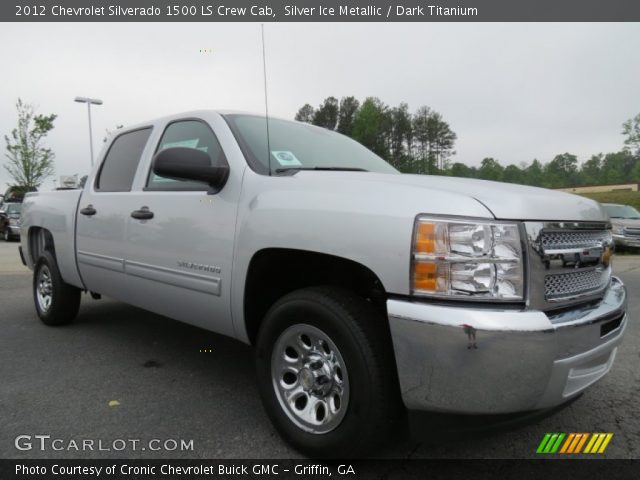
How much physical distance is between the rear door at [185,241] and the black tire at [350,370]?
56 centimetres

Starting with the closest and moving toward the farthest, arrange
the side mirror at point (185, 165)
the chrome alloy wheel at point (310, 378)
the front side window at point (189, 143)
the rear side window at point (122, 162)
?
the chrome alloy wheel at point (310, 378) → the side mirror at point (185, 165) → the front side window at point (189, 143) → the rear side window at point (122, 162)

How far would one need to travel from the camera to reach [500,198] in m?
1.90

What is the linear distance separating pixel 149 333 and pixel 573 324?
12.0ft

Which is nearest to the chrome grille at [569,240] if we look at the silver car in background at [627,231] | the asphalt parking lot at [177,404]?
the asphalt parking lot at [177,404]

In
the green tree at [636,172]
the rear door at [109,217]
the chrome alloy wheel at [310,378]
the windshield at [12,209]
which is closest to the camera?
the chrome alloy wheel at [310,378]

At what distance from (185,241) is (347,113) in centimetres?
344

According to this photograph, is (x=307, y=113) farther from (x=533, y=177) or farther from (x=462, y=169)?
(x=533, y=177)

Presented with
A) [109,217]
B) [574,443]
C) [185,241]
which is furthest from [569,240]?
[109,217]

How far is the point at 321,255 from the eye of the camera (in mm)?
2232

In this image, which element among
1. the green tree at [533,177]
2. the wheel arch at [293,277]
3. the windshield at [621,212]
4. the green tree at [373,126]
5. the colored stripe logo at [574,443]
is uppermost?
the green tree at [373,126]

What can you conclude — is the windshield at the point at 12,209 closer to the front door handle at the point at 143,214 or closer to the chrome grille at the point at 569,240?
the front door handle at the point at 143,214

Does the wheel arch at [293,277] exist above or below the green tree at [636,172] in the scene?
below

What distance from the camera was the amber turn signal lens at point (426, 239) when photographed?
5.93 feet

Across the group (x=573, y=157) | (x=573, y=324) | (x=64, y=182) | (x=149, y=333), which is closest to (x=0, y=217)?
(x=64, y=182)
